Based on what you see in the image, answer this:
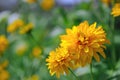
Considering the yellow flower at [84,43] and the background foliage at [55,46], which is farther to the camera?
the background foliage at [55,46]

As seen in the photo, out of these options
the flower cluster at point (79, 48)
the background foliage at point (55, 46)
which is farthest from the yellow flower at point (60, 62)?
the background foliage at point (55, 46)

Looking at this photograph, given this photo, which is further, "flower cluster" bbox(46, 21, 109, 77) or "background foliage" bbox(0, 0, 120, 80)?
"background foliage" bbox(0, 0, 120, 80)

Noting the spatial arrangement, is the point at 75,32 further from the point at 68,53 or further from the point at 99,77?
the point at 99,77

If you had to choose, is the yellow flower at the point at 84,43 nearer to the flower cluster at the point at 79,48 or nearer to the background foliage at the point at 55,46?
the flower cluster at the point at 79,48

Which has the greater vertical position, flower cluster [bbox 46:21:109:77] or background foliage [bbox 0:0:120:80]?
flower cluster [bbox 46:21:109:77]

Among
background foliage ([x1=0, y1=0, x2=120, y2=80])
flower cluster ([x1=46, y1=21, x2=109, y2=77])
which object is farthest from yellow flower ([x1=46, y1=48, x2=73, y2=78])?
background foliage ([x1=0, y1=0, x2=120, y2=80])

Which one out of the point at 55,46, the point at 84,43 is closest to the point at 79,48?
the point at 84,43

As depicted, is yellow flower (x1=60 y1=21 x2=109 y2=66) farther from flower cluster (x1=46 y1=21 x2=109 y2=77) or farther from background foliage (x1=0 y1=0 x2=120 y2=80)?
background foliage (x1=0 y1=0 x2=120 y2=80)

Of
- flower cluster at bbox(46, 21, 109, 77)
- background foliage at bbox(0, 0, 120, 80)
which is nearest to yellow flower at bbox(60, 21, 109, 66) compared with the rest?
flower cluster at bbox(46, 21, 109, 77)
